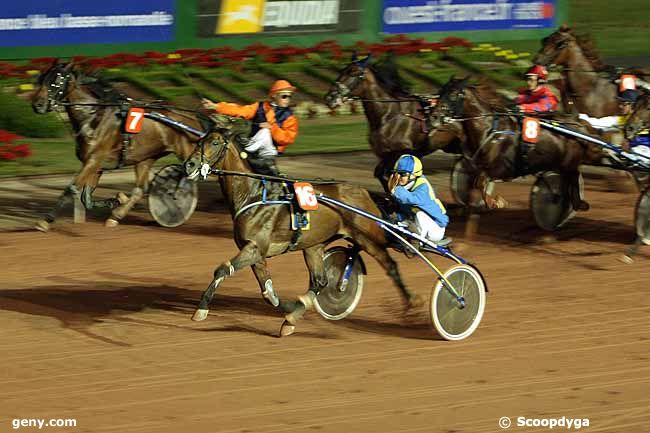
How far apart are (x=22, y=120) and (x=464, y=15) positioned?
952 centimetres

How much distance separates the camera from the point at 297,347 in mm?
8914

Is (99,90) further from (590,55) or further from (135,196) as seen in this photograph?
(590,55)

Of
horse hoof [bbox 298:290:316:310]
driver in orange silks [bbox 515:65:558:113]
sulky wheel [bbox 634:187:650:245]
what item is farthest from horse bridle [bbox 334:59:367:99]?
horse hoof [bbox 298:290:316:310]

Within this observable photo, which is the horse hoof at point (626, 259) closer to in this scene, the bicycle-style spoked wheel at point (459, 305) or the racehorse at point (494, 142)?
the racehorse at point (494, 142)

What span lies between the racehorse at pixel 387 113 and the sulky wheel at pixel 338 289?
3.44m

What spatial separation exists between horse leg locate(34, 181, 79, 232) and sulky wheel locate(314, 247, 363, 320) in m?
4.30

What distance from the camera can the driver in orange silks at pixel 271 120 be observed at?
1144 cm

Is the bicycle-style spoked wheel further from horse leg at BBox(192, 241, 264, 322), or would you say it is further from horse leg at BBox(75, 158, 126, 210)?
Result: horse leg at BBox(75, 158, 126, 210)

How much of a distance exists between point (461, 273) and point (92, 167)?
17.5ft

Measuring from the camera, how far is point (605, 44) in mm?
27359

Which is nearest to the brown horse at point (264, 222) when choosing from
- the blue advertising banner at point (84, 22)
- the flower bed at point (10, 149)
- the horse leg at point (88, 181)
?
the horse leg at point (88, 181)

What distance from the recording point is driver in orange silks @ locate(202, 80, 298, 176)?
1144 centimetres

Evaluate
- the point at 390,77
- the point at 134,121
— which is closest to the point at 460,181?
the point at 390,77

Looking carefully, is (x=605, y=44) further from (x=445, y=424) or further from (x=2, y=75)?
(x=445, y=424)
